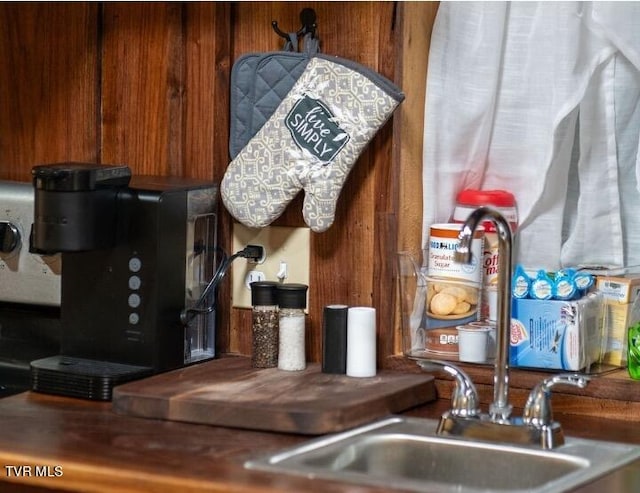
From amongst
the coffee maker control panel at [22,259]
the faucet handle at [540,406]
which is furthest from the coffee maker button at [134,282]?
the faucet handle at [540,406]

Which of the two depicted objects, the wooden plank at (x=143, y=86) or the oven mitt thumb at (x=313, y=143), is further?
the wooden plank at (x=143, y=86)

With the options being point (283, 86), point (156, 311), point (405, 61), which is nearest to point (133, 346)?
point (156, 311)

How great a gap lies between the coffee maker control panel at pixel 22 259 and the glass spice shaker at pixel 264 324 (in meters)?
0.40

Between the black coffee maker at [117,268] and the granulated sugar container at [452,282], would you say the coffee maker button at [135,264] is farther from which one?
the granulated sugar container at [452,282]

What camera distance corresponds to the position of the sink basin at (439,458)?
62.6 inches

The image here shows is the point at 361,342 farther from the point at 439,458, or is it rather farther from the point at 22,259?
the point at 22,259

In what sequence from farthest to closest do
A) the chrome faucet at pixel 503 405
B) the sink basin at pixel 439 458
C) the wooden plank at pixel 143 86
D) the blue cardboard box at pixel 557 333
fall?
the wooden plank at pixel 143 86, the blue cardboard box at pixel 557 333, the chrome faucet at pixel 503 405, the sink basin at pixel 439 458

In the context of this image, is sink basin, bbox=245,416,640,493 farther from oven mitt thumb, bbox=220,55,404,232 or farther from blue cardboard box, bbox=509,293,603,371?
oven mitt thumb, bbox=220,55,404,232

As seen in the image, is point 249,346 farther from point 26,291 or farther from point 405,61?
point 405,61

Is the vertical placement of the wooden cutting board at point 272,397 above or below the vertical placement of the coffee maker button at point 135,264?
below

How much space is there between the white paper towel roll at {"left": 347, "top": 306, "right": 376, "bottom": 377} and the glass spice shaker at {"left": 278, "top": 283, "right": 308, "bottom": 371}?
0.27 ft

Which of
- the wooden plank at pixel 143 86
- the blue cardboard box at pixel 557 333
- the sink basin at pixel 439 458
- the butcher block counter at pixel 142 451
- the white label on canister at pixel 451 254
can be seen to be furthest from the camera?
the wooden plank at pixel 143 86

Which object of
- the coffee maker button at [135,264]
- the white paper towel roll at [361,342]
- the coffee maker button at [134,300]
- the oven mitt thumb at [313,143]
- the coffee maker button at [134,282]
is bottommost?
the white paper towel roll at [361,342]

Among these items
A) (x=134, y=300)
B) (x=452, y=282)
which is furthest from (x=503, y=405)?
(x=134, y=300)
